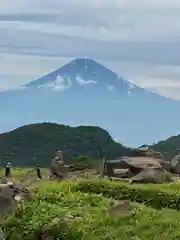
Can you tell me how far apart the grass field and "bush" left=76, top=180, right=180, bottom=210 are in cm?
3

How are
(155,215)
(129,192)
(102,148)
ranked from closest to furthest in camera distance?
(155,215) → (129,192) → (102,148)

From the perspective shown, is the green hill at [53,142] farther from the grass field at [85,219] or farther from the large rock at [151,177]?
the grass field at [85,219]

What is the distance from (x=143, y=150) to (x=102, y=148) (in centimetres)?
2025

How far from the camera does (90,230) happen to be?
1080 cm

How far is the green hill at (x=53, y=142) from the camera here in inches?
1499

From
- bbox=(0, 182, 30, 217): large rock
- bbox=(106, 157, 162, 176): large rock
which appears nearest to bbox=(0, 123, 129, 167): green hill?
bbox=(106, 157, 162, 176): large rock

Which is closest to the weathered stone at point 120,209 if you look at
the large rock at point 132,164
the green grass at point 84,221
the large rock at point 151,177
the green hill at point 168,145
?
the green grass at point 84,221

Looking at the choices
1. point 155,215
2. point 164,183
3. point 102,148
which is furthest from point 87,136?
point 155,215

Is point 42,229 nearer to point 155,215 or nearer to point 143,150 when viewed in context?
point 155,215

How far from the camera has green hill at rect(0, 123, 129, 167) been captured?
38062 millimetres

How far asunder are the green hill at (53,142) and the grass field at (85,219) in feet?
72.7

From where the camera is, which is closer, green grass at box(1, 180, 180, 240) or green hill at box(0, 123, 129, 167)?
green grass at box(1, 180, 180, 240)

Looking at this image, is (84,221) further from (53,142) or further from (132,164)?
(53,142)

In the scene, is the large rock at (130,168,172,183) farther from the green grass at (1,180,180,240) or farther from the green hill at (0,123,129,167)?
the green hill at (0,123,129,167)
